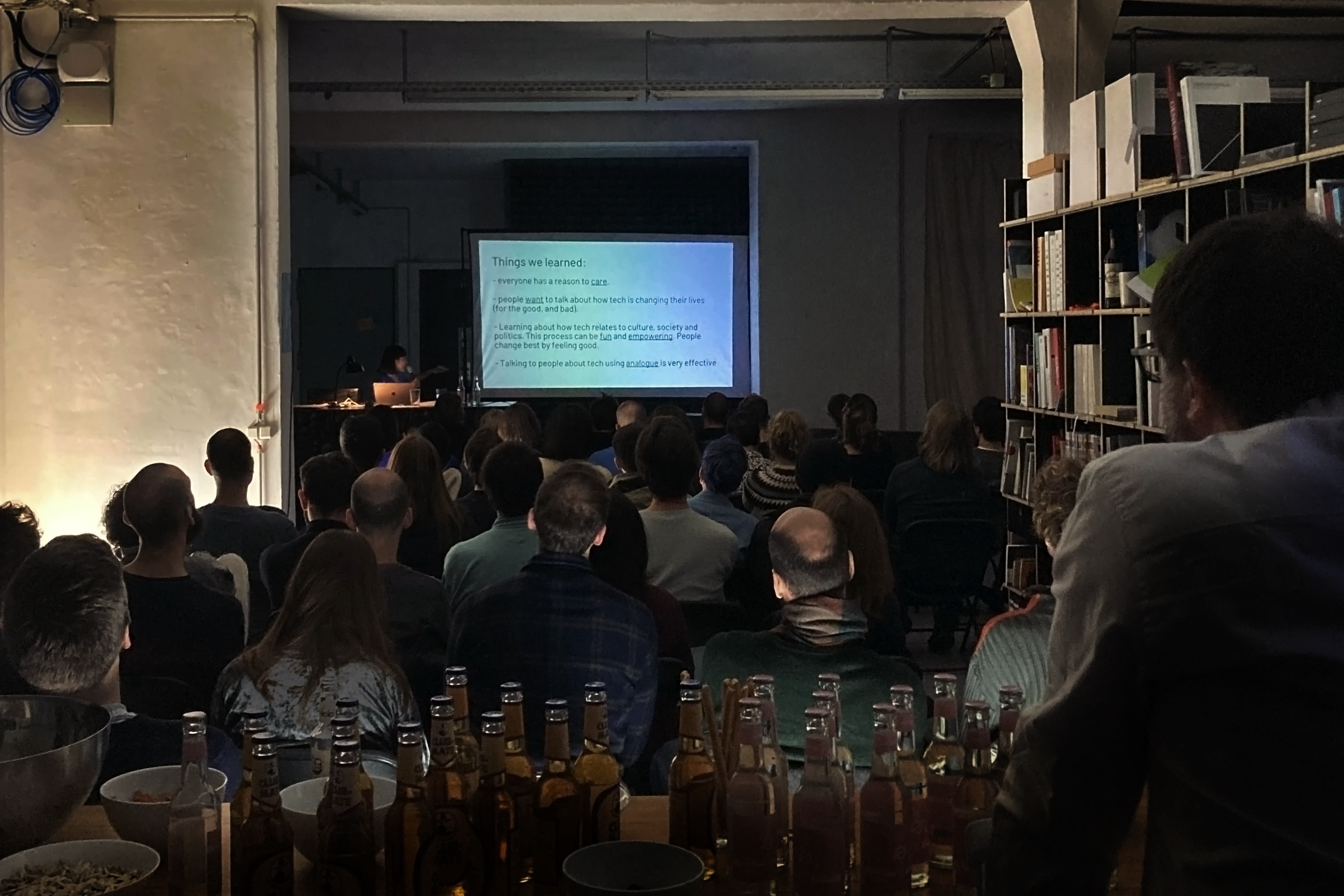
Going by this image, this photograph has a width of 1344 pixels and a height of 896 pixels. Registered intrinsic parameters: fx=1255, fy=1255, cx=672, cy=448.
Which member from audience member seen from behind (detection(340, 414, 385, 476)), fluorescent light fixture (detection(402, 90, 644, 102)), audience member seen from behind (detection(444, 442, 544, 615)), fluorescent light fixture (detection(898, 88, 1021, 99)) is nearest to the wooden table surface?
audience member seen from behind (detection(444, 442, 544, 615))

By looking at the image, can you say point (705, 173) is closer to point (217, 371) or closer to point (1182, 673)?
point (217, 371)

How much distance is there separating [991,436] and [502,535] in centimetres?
346

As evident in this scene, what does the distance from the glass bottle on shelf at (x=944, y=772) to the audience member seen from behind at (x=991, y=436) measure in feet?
15.9

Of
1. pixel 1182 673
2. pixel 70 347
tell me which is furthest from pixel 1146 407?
pixel 70 347

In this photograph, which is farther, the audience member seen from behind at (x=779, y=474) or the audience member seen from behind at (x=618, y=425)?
the audience member seen from behind at (x=618, y=425)

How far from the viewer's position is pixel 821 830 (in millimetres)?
1271

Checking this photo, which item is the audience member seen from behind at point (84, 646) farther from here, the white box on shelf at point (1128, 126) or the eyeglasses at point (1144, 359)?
the white box on shelf at point (1128, 126)

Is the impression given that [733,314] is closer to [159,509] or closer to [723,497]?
[723,497]

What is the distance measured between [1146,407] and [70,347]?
4.34 metres

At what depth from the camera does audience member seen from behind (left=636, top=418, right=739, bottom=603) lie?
3.76 metres

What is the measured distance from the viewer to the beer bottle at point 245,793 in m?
1.27

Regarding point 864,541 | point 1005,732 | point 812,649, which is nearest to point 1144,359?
point 864,541

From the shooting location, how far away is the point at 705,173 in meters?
10.3

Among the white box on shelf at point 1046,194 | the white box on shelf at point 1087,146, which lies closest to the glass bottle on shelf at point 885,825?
the white box on shelf at point 1087,146
